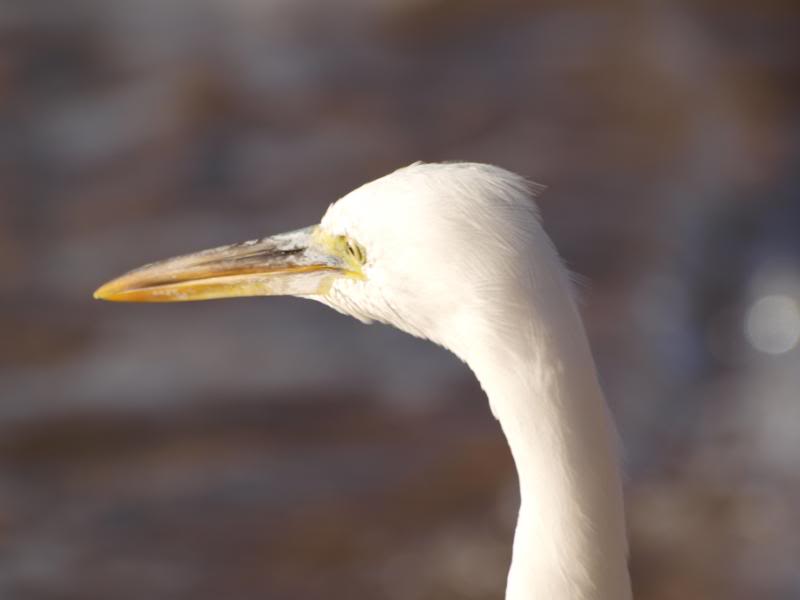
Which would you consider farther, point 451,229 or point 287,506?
point 287,506

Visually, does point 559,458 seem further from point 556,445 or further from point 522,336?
point 522,336

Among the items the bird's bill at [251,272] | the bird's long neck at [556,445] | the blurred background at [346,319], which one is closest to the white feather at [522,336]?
the bird's long neck at [556,445]

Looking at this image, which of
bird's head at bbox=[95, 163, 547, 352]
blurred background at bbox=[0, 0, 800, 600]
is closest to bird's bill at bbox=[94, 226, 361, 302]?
bird's head at bbox=[95, 163, 547, 352]

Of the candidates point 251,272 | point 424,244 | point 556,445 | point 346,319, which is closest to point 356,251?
point 424,244

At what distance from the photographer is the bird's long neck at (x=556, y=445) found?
186cm

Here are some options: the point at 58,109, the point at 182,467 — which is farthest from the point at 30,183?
the point at 182,467

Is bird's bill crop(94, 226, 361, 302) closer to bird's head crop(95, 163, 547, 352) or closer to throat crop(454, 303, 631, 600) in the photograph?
bird's head crop(95, 163, 547, 352)

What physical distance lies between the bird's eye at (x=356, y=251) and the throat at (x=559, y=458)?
28cm

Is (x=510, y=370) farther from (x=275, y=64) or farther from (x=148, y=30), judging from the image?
(x=148, y=30)

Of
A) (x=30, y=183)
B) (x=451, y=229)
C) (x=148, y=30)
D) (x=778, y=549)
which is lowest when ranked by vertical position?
(x=778, y=549)

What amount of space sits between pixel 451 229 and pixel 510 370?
224mm

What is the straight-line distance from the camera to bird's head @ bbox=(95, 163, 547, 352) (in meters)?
1.89

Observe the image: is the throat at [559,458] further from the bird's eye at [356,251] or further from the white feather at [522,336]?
the bird's eye at [356,251]

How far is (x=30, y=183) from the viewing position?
6391 millimetres
